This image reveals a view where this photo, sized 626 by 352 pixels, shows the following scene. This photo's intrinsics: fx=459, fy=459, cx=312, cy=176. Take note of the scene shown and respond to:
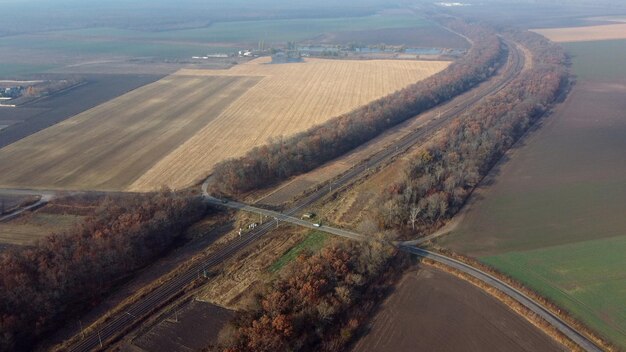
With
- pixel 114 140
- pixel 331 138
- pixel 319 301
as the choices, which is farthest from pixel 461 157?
pixel 114 140

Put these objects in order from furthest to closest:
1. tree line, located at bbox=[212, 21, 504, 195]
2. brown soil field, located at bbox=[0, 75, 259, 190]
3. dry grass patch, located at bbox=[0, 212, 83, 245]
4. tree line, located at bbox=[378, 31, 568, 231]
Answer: brown soil field, located at bbox=[0, 75, 259, 190]
tree line, located at bbox=[212, 21, 504, 195]
tree line, located at bbox=[378, 31, 568, 231]
dry grass patch, located at bbox=[0, 212, 83, 245]

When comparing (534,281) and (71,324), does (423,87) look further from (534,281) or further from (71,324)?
(71,324)

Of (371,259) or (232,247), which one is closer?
(371,259)

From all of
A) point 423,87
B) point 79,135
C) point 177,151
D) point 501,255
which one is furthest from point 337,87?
point 501,255

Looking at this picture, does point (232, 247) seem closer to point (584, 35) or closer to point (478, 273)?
point (478, 273)

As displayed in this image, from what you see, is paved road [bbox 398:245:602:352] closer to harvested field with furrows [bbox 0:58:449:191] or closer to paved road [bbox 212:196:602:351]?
paved road [bbox 212:196:602:351]

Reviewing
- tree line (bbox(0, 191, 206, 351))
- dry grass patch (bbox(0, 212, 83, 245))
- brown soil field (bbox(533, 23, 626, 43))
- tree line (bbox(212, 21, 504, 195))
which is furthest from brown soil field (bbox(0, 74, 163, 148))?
brown soil field (bbox(533, 23, 626, 43))
